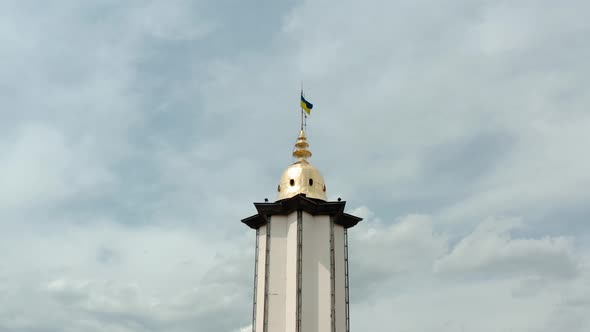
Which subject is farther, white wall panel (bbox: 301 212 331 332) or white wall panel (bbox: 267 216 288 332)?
white wall panel (bbox: 267 216 288 332)

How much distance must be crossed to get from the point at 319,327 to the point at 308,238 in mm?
5913

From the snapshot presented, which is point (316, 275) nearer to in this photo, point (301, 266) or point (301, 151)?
point (301, 266)

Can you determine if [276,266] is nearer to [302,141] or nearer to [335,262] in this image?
[335,262]

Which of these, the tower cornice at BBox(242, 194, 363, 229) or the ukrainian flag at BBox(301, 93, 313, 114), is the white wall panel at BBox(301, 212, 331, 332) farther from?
the ukrainian flag at BBox(301, 93, 313, 114)

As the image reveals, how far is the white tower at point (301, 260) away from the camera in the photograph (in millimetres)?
43250

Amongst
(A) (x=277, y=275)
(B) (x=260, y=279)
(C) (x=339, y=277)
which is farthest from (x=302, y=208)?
(B) (x=260, y=279)

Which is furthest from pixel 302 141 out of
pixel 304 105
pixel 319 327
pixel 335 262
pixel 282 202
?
pixel 319 327

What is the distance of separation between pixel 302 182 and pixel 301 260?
6.21m

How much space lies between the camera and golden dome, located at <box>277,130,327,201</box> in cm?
4772

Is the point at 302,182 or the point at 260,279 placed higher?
the point at 302,182

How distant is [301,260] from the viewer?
4431cm

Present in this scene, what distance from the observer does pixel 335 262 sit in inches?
1788

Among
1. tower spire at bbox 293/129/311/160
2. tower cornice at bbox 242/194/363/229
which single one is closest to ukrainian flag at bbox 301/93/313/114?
tower spire at bbox 293/129/311/160

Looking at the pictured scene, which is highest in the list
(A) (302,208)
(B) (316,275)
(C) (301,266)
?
(A) (302,208)
